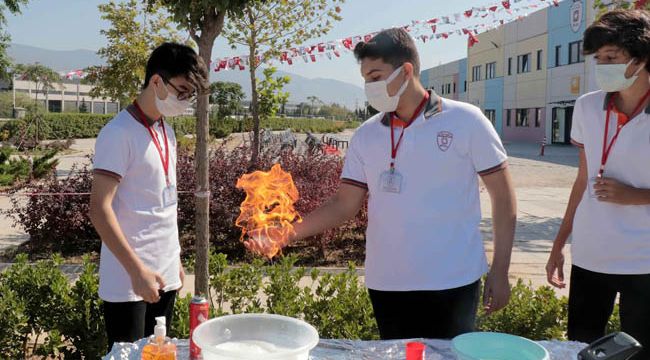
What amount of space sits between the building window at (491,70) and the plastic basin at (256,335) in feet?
166

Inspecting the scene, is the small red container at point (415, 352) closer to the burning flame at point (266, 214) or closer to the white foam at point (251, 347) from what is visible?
the white foam at point (251, 347)

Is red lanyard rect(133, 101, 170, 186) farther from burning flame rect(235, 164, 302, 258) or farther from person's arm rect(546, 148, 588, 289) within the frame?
person's arm rect(546, 148, 588, 289)

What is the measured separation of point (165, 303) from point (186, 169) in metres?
5.36

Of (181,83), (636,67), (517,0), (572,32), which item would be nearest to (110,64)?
(517,0)

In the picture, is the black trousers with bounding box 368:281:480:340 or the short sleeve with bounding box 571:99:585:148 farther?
the short sleeve with bounding box 571:99:585:148

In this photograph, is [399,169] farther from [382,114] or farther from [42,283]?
[42,283]

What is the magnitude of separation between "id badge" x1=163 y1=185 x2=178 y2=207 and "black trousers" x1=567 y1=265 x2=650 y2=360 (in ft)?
6.29

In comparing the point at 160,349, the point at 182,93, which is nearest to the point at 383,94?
the point at 182,93

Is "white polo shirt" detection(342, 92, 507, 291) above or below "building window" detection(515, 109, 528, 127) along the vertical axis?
below

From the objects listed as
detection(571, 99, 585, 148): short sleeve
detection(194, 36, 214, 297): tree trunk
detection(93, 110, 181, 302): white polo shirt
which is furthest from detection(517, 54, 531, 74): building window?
detection(93, 110, 181, 302): white polo shirt

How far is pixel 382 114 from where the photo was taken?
8.55 ft

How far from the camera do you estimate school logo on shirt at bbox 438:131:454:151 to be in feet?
7.75

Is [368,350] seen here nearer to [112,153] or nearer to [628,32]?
[112,153]

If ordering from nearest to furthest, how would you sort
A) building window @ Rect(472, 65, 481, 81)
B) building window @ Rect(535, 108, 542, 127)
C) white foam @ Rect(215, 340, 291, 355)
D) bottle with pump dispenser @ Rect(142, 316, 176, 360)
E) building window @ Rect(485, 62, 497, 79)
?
1. white foam @ Rect(215, 340, 291, 355)
2. bottle with pump dispenser @ Rect(142, 316, 176, 360)
3. building window @ Rect(535, 108, 542, 127)
4. building window @ Rect(485, 62, 497, 79)
5. building window @ Rect(472, 65, 481, 81)
